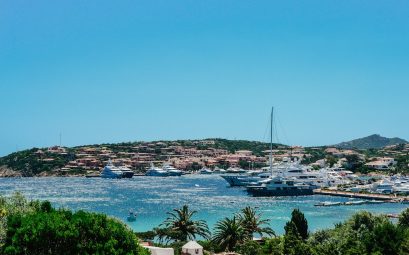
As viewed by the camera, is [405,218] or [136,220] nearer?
[405,218]

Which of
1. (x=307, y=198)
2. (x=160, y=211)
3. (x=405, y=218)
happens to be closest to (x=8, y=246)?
(x=405, y=218)

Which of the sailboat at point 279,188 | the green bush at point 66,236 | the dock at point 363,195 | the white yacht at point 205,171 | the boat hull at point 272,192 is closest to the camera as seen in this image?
the green bush at point 66,236

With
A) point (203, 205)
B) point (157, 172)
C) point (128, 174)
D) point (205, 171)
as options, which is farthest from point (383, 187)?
point (205, 171)

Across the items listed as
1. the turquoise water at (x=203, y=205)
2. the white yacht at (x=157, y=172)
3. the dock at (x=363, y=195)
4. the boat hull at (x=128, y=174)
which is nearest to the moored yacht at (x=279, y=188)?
the turquoise water at (x=203, y=205)

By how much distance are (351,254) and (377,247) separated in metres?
1.10

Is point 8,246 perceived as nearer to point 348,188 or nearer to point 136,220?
point 136,220

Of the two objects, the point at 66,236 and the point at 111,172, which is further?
the point at 111,172

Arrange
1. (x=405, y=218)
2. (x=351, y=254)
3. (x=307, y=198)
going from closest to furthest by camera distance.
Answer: (x=351, y=254) < (x=405, y=218) < (x=307, y=198)

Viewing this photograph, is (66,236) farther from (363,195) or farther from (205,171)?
(205,171)

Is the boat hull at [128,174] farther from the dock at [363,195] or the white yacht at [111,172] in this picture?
the dock at [363,195]

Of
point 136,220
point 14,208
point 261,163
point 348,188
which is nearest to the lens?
point 14,208

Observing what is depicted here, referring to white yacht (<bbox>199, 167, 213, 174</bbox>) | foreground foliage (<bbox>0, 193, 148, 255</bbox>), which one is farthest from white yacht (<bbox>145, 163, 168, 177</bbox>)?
foreground foliage (<bbox>0, 193, 148, 255</bbox>)

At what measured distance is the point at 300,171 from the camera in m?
104

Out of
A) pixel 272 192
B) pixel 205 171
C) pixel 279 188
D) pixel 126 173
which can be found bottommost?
pixel 272 192
